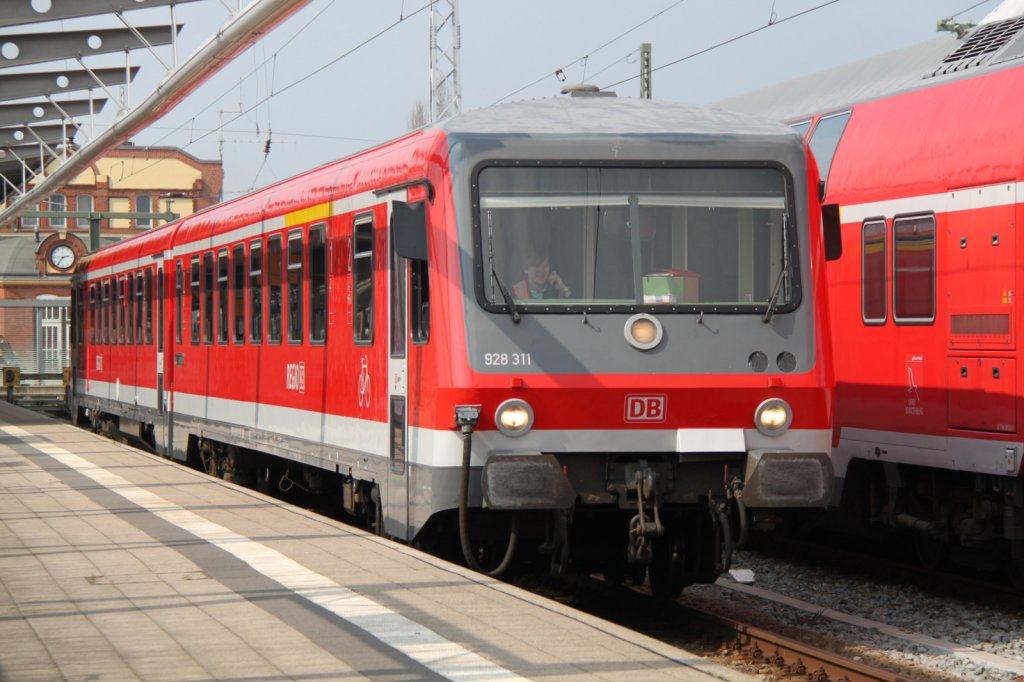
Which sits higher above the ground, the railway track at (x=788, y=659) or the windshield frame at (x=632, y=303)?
the windshield frame at (x=632, y=303)

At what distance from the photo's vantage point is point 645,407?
9305mm

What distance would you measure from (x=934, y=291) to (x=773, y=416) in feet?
9.20

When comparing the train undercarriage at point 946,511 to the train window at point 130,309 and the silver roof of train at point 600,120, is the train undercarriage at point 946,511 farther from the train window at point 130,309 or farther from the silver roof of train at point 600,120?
the train window at point 130,309

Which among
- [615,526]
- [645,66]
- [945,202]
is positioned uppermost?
[645,66]

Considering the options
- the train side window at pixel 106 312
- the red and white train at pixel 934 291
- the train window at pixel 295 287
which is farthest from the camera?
the train side window at pixel 106 312

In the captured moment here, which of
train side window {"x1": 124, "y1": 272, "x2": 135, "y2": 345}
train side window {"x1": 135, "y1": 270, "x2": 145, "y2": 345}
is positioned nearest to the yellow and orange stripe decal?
train side window {"x1": 135, "y1": 270, "x2": 145, "y2": 345}

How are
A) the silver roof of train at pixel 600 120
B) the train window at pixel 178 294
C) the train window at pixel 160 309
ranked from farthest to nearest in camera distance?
1. the train window at pixel 160 309
2. the train window at pixel 178 294
3. the silver roof of train at pixel 600 120

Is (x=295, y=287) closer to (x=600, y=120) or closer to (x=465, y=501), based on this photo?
(x=600, y=120)

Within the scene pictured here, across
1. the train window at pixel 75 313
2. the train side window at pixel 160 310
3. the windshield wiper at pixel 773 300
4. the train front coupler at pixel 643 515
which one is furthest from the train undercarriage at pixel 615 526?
the train window at pixel 75 313

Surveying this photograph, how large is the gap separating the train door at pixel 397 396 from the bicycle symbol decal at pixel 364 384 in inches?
25.3

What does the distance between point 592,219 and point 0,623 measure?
4.08 meters

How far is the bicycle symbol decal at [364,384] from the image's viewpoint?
11.2 meters

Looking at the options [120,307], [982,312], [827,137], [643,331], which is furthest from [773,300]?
[120,307]

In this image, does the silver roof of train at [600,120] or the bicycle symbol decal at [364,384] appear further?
the bicycle symbol decal at [364,384]
